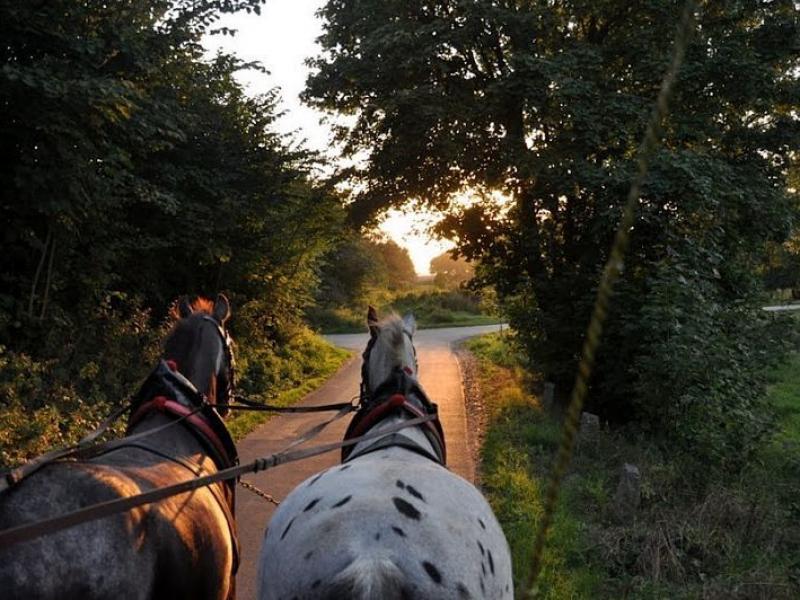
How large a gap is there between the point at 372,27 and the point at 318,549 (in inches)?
485

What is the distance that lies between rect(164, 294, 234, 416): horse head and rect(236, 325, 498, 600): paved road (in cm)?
173

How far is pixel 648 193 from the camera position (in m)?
9.42

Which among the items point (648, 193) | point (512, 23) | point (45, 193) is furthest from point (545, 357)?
point (45, 193)

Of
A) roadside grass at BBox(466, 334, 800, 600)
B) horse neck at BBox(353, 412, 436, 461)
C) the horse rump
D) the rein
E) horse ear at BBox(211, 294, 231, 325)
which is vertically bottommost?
roadside grass at BBox(466, 334, 800, 600)

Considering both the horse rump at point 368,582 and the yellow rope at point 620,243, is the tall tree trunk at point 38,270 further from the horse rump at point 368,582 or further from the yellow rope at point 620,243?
the yellow rope at point 620,243

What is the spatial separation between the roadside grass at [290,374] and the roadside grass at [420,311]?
8457 mm

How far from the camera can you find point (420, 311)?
36.9m

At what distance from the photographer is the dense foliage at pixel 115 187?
6.94 meters

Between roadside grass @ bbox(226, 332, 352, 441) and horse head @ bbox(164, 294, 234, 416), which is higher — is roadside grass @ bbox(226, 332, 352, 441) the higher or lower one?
the lower one

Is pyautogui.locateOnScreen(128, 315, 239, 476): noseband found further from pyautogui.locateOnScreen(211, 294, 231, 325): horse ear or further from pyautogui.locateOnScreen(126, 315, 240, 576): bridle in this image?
pyautogui.locateOnScreen(211, 294, 231, 325): horse ear

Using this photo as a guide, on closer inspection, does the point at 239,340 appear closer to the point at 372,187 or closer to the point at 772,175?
the point at 372,187

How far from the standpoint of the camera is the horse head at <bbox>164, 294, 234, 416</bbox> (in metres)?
4.27

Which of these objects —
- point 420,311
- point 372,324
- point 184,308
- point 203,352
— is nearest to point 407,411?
point 372,324

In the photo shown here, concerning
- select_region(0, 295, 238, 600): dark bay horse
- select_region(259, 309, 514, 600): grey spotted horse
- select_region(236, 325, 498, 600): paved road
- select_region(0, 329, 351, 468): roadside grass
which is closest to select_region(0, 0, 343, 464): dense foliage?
select_region(0, 329, 351, 468): roadside grass
